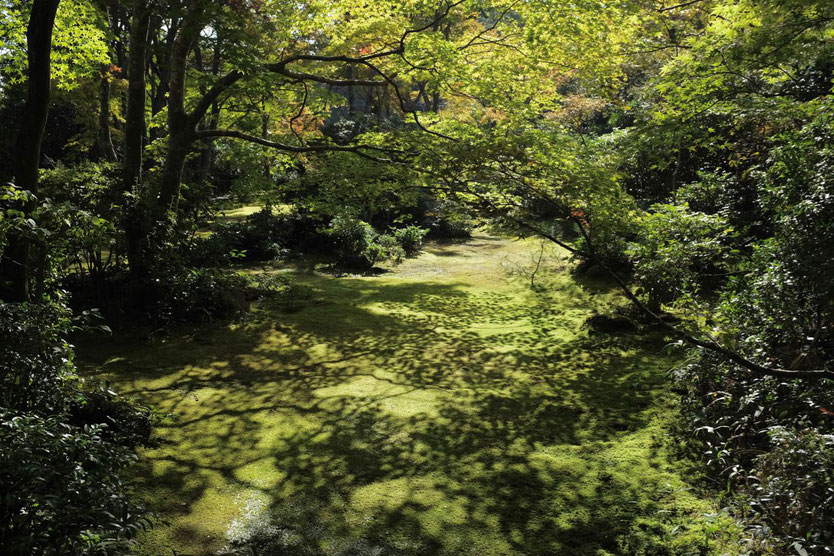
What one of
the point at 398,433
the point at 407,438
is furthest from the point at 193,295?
the point at 407,438

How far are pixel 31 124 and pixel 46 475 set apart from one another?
118 inches

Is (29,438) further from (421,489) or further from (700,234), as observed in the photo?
(700,234)

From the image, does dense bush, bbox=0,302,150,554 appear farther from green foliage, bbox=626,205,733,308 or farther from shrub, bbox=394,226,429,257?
shrub, bbox=394,226,429,257

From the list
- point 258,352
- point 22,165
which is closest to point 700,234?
point 258,352

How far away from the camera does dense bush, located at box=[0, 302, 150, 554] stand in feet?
6.79

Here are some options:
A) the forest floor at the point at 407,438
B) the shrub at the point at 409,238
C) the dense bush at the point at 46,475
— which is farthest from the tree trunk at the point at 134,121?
the shrub at the point at 409,238

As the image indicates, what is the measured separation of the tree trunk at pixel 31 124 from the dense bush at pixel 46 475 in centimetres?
85

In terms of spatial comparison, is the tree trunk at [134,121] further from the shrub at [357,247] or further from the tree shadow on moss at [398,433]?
the shrub at [357,247]

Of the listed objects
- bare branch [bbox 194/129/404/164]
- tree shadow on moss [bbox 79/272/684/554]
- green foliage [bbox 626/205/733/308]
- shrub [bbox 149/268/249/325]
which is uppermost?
bare branch [bbox 194/129/404/164]

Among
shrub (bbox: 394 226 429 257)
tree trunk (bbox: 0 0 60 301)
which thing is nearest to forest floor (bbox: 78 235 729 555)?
tree trunk (bbox: 0 0 60 301)

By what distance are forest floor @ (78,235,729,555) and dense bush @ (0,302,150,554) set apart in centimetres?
84

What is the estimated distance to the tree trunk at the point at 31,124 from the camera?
3.74 meters

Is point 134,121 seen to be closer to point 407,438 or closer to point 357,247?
point 407,438

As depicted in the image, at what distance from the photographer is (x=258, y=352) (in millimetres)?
6773
